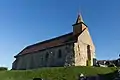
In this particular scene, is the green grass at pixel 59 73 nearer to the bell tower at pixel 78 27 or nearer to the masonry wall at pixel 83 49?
the masonry wall at pixel 83 49

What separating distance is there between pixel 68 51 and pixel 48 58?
826cm

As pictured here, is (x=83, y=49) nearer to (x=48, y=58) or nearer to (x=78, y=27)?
(x=78, y=27)

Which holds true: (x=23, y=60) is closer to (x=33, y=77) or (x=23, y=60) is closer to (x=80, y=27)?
(x=80, y=27)

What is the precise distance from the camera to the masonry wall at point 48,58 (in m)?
58.6

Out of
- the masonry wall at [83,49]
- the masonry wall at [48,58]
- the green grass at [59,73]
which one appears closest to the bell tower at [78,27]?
the masonry wall at [83,49]

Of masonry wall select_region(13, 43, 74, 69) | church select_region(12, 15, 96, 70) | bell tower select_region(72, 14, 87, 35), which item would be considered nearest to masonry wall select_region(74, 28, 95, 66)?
church select_region(12, 15, 96, 70)

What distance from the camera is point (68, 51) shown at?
58.9 metres

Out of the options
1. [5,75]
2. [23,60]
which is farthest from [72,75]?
[23,60]

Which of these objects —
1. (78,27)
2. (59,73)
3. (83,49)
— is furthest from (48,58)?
(59,73)

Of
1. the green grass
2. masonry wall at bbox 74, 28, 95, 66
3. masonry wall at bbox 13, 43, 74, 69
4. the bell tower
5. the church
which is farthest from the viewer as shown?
the bell tower

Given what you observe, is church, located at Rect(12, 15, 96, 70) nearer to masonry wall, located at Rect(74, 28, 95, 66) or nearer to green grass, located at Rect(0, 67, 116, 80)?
masonry wall, located at Rect(74, 28, 95, 66)

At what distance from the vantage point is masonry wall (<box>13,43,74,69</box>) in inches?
2306

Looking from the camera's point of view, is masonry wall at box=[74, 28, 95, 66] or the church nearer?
masonry wall at box=[74, 28, 95, 66]

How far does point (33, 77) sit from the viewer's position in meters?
46.1
